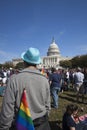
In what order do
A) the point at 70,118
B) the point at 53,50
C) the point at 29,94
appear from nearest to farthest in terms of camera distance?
the point at 29,94, the point at 70,118, the point at 53,50

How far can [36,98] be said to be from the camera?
334 centimetres

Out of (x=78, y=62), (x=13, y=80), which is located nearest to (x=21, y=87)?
(x=13, y=80)

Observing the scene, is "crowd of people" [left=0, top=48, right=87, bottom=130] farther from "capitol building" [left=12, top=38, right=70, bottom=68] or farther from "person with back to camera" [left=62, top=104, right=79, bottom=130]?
"capitol building" [left=12, top=38, right=70, bottom=68]

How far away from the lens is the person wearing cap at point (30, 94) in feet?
10.4

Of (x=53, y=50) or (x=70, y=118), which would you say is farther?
(x=53, y=50)

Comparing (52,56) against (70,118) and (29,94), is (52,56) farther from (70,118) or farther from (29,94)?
(29,94)

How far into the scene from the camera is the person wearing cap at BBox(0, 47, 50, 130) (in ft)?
10.4

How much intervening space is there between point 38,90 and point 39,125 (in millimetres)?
449

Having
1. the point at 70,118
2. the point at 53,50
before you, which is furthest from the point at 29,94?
the point at 53,50

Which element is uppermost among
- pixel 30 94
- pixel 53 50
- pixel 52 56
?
pixel 53 50

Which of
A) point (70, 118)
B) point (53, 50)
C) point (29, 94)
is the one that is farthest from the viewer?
point (53, 50)

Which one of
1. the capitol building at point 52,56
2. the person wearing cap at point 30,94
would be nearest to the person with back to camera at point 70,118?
the person wearing cap at point 30,94

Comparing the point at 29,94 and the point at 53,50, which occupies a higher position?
the point at 53,50

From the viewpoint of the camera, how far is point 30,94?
3281 millimetres
